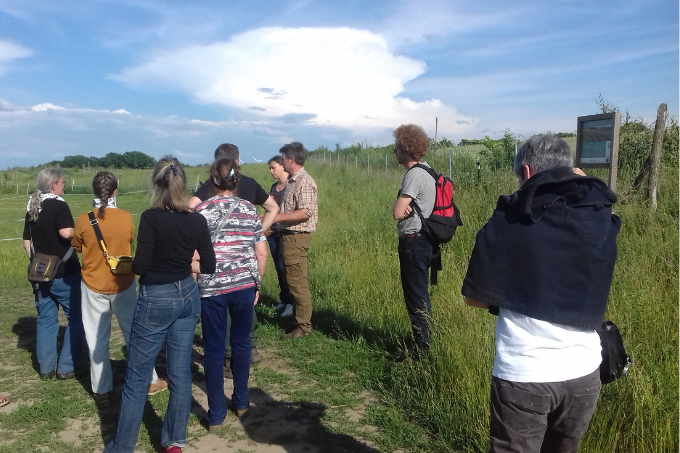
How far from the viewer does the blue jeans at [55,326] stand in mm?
4945

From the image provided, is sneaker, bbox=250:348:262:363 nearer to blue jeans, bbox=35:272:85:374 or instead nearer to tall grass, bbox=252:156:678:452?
tall grass, bbox=252:156:678:452

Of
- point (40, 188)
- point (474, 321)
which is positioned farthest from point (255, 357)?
point (40, 188)

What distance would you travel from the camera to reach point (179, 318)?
3518mm

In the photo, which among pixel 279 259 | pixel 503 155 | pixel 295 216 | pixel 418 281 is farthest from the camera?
pixel 503 155

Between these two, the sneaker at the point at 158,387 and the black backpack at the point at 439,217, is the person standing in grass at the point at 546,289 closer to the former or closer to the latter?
the black backpack at the point at 439,217

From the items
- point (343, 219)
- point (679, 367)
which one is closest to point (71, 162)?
point (343, 219)

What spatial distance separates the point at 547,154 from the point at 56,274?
429cm

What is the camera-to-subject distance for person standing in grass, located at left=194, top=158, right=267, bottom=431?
12.3 feet

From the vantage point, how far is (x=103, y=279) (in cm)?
426

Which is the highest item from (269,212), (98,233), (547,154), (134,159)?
(134,159)

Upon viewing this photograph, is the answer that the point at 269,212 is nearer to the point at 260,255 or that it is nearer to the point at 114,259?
the point at 260,255

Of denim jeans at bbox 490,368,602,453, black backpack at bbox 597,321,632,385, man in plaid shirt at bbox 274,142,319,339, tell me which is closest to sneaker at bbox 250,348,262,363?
man in plaid shirt at bbox 274,142,319,339

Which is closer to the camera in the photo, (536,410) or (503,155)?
(536,410)

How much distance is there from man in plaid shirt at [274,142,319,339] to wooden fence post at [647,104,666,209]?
4976mm
